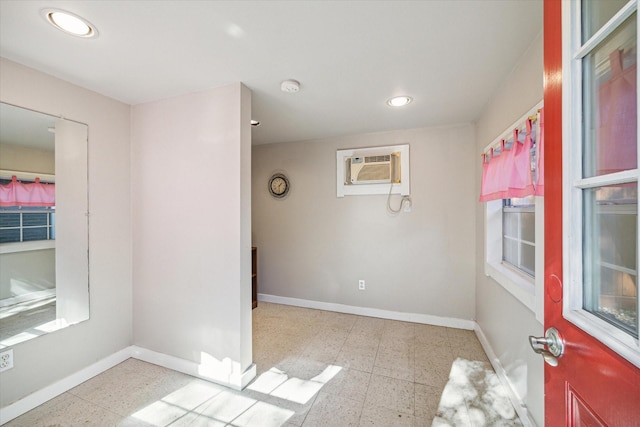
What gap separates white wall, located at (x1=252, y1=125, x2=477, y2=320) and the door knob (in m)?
2.29

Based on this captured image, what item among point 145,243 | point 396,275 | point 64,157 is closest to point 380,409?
point 396,275

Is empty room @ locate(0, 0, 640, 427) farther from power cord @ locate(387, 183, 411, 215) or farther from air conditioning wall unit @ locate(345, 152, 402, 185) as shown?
air conditioning wall unit @ locate(345, 152, 402, 185)

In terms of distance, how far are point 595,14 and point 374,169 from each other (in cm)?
245

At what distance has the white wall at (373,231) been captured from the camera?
111 inches

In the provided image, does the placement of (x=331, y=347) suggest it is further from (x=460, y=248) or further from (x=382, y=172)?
(x=382, y=172)

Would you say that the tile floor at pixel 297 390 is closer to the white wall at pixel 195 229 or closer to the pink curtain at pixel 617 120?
the white wall at pixel 195 229

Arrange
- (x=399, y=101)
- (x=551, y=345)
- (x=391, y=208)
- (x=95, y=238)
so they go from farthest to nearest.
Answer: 1. (x=391, y=208)
2. (x=399, y=101)
3. (x=95, y=238)
4. (x=551, y=345)

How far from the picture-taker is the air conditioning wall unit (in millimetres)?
2990

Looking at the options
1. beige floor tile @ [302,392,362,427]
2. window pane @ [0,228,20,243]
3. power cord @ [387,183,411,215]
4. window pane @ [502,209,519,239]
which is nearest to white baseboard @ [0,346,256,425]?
beige floor tile @ [302,392,362,427]

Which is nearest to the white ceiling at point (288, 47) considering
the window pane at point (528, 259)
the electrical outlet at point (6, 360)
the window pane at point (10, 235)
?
the window pane at point (10, 235)

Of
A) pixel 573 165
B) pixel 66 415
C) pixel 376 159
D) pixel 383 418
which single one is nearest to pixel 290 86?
pixel 376 159

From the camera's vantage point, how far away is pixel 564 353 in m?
0.65

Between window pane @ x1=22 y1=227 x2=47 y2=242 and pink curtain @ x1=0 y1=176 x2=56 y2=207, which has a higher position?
pink curtain @ x1=0 y1=176 x2=56 y2=207

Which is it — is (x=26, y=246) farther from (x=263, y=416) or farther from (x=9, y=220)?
(x=263, y=416)
